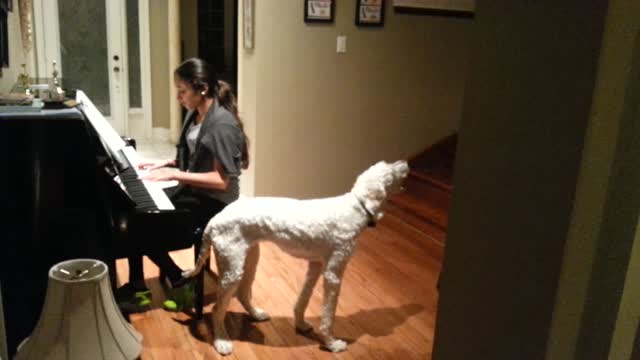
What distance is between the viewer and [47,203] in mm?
1880

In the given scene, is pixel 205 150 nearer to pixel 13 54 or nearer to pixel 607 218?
pixel 13 54

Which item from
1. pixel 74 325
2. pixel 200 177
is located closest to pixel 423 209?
pixel 200 177

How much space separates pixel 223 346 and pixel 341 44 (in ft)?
8.14

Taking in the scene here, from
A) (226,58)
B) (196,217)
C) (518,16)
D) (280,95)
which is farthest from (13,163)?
(226,58)

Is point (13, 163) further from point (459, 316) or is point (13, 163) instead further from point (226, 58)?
point (226, 58)

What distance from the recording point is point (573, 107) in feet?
2.24

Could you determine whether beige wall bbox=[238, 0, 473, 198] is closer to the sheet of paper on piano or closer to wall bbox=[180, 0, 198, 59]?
the sheet of paper on piano

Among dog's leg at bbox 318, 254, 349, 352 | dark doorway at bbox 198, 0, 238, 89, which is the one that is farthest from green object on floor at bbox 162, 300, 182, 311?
dark doorway at bbox 198, 0, 238, 89

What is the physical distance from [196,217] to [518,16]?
2031 mm

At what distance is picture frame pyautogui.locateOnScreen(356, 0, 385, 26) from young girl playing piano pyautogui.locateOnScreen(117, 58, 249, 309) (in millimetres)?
1821

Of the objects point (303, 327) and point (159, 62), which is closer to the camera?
point (303, 327)

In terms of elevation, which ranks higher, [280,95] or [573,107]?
[573,107]

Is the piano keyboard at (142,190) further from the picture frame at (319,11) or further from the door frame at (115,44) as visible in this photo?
the door frame at (115,44)

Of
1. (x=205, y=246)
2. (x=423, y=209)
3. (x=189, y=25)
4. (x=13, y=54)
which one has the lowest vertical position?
(x=423, y=209)
